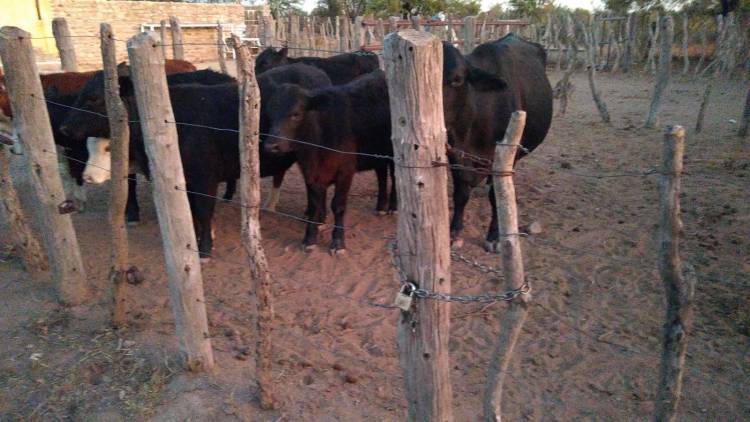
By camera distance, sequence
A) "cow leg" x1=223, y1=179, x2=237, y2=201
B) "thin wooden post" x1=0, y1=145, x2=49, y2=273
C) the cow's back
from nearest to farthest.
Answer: "thin wooden post" x1=0, y1=145, x2=49, y2=273 < the cow's back < "cow leg" x1=223, y1=179, x2=237, y2=201

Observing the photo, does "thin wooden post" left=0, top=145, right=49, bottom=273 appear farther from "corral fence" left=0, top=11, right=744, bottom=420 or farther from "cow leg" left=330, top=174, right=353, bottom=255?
"cow leg" left=330, top=174, right=353, bottom=255

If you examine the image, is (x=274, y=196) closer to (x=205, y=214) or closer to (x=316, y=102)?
(x=205, y=214)

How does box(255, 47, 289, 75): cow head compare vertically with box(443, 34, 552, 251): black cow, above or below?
above

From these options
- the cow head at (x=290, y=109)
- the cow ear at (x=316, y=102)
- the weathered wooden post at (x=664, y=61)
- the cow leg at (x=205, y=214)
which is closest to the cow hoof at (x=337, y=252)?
the cow head at (x=290, y=109)

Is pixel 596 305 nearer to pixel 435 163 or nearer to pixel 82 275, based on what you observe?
pixel 435 163

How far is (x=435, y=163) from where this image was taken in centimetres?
216

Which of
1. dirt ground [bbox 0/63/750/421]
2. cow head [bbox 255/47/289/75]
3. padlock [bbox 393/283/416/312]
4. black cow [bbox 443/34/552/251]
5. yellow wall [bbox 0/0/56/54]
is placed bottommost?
dirt ground [bbox 0/63/750/421]

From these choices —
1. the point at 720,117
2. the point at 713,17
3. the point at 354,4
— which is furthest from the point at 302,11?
the point at 720,117

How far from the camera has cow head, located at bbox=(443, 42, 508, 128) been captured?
16.4 ft

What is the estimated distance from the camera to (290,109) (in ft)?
16.7

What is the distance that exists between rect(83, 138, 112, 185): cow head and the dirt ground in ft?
2.11

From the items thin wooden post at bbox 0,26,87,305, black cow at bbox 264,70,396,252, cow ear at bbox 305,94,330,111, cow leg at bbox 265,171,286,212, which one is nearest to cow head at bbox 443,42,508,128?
black cow at bbox 264,70,396,252

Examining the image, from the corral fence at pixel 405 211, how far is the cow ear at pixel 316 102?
1.82 metres

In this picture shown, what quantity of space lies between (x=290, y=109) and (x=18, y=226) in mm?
2462
